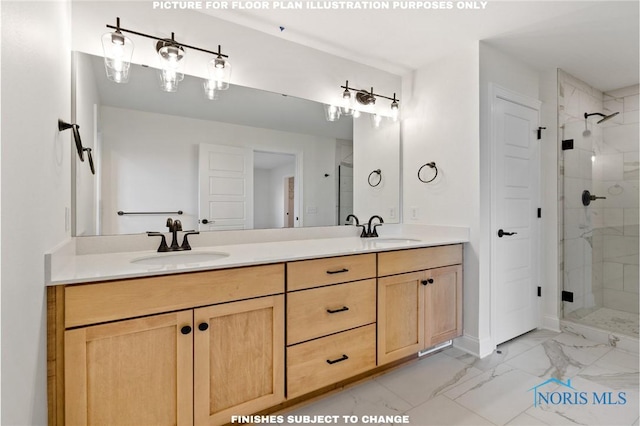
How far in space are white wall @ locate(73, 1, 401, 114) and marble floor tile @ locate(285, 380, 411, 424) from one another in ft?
6.54

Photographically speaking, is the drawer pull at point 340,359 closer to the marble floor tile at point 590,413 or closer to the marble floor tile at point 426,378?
the marble floor tile at point 426,378

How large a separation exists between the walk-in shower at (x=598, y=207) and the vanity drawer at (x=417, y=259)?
50.1 inches

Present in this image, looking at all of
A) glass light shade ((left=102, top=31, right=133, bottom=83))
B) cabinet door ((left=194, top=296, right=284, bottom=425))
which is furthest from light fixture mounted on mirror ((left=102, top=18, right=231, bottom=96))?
cabinet door ((left=194, top=296, right=284, bottom=425))

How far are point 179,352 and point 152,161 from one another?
1102 millimetres

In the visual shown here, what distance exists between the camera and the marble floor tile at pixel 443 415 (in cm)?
152

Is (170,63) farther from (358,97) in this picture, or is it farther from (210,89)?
(358,97)

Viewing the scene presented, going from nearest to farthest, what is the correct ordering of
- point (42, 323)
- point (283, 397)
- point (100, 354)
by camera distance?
→ point (42, 323) → point (100, 354) → point (283, 397)

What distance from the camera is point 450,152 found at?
7.81ft

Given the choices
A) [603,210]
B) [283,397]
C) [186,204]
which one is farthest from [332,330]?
[603,210]

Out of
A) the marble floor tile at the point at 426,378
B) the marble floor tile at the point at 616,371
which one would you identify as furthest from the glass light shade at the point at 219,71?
the marble floor tile at the point at 616,371

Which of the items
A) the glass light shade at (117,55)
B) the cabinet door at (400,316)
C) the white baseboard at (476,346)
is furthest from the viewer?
the white baseboard at (476,346)

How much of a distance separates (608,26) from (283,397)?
10.1 feet

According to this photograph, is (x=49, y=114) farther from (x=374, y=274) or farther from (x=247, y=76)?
(x=374, y=274)

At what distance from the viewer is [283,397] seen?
1487 mm
